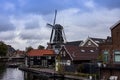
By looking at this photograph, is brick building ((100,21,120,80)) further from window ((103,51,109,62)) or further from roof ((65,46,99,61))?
roof ((65,46,99,61))

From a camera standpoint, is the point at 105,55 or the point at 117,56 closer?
the point at 117,56

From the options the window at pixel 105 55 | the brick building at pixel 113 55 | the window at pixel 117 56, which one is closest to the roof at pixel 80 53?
the window at pixel 105 55

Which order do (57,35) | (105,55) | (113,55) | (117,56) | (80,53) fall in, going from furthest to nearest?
(57,35)
(80,53)
(105,55)
(113,55)
(117,56)

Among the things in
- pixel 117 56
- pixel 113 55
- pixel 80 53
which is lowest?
pixel 117 56

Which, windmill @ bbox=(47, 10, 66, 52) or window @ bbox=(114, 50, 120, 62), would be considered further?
windmill @ bbox=(47, 10, 66, 52)

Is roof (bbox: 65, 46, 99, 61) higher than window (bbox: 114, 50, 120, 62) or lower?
higher

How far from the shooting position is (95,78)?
5166 centimetres

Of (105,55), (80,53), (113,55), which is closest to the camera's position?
(113,55)

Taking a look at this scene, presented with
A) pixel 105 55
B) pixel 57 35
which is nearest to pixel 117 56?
pixel 105 55

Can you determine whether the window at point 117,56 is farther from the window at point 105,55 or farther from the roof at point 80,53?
the roof at point 80,53

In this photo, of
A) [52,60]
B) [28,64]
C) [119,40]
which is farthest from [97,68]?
[28,64]

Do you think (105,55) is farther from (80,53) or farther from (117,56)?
(80,53)

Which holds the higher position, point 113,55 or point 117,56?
point 113,55

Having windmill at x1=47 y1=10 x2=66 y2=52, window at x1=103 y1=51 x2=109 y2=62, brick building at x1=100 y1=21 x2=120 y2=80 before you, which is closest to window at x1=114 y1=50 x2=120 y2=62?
brick building at x1=100 y1=21 x2=120 y2=80
